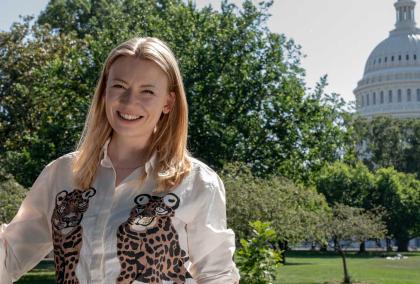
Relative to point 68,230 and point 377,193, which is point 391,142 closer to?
point 377,193

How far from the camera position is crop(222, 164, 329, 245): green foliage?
15141 mm

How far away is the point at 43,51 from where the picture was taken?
77.7 feet

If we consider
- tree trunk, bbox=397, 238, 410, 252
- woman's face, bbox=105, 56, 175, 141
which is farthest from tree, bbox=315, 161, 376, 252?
woman's face, bbox=105, 56, 175, 141

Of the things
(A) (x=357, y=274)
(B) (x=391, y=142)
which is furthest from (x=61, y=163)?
(B) (x=391, y=142)

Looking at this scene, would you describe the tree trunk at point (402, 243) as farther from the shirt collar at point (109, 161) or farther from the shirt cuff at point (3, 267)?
the shirt cuff at point (3, 267)

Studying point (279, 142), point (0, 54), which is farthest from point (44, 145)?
point (279, 142)

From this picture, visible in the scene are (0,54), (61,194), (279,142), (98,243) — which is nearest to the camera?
(98,243)

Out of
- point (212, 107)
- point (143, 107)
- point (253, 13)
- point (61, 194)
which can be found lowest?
point (61, 194)

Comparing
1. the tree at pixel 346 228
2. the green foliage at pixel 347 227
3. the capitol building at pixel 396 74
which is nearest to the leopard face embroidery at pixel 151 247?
the tree at pixel 346 228

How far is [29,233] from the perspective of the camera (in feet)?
7.50

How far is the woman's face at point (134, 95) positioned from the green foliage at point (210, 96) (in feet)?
57.2

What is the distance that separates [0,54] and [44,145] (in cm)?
444

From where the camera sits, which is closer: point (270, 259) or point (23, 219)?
point (23, 219)

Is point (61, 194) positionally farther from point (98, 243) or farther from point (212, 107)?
point (212, 107)
